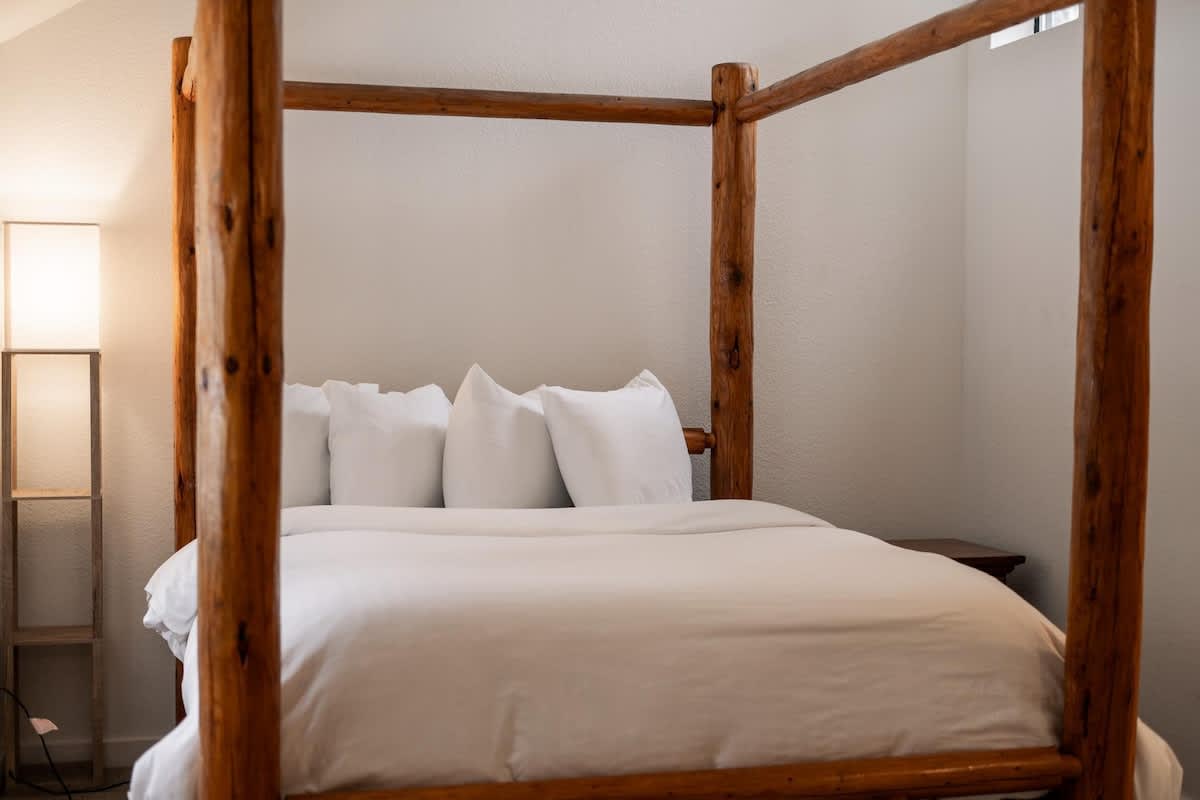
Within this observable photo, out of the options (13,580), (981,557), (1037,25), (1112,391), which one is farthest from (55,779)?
(1037,25)

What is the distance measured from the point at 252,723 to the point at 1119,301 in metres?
1.66

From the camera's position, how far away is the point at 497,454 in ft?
11.0

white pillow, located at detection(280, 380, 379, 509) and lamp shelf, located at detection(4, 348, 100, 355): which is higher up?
lamp shelf, located at detection(4, 348, 100, 355)

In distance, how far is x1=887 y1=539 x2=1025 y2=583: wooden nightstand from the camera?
3.76m

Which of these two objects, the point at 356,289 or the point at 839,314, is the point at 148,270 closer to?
the point at 356,289

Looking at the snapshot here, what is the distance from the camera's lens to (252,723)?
6.16 feet

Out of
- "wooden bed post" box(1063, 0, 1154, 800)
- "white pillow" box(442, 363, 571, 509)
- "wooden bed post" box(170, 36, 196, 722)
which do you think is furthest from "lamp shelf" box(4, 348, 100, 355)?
"wooden bed post" box(1063, 0, 1154, 800)

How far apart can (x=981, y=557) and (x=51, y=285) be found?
2914mm

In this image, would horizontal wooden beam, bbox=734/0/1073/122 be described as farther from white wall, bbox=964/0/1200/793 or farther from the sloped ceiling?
the sloped ceiling

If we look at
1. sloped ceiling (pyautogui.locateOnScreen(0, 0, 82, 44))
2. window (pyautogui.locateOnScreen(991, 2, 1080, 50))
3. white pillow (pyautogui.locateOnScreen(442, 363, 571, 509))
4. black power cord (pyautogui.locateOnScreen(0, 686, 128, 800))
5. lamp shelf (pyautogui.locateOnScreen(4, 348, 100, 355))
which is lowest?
black power cord (pyautogui.locateOnScreen(0, 686, 128, 800))

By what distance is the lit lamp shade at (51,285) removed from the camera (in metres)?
3.35

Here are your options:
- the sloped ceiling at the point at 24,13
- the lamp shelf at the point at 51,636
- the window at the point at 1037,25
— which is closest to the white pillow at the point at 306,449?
the lamp shelf at the point at 51,636

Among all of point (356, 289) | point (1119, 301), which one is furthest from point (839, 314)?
point (1119, 301)

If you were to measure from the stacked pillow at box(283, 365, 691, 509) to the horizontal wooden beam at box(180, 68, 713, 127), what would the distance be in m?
0.80
